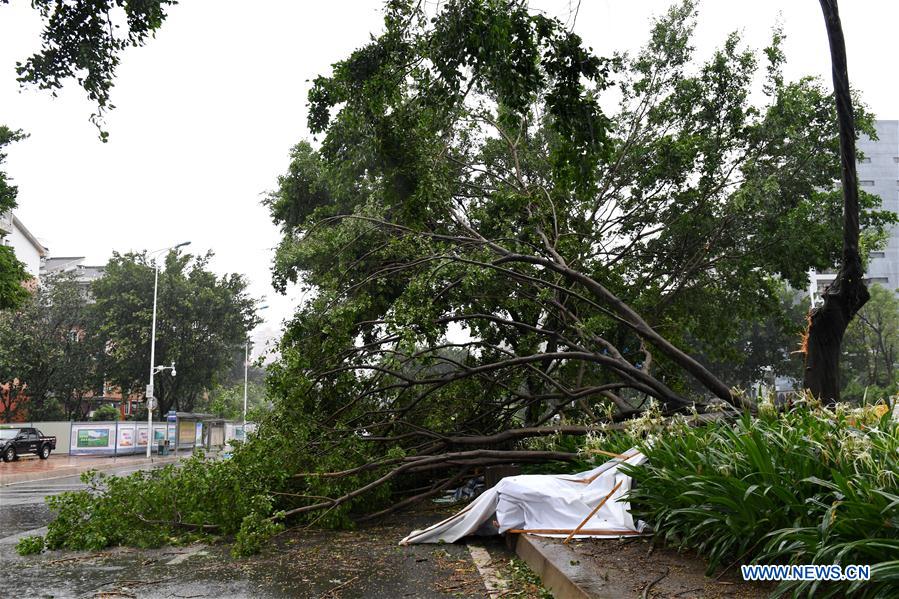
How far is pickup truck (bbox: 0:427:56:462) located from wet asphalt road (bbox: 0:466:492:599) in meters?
23.3

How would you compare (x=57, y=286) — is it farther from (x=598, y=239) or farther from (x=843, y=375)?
(x=843, y=375)

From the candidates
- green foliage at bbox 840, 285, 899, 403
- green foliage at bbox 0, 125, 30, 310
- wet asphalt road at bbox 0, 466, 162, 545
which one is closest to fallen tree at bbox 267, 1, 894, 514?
wet asphalt road at bbox 0, 466, 162, 545

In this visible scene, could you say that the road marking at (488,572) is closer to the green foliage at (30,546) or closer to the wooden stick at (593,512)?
the wooden stick at (593,512)

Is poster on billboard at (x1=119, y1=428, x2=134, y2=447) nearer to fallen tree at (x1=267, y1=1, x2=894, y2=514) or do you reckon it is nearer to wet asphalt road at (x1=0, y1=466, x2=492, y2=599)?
fallen tree at (x1=267, y1=1, x2=894, y2=514)

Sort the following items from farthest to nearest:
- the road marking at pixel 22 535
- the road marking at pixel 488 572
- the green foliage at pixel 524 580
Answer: the road marking at pixel 22 535 < the road marking at pixel 488 572 < the green foliage at pixel 524 580

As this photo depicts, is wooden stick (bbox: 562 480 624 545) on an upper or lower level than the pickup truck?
upper

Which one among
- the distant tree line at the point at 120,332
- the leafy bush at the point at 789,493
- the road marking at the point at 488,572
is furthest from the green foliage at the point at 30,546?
the distant tree line at the point at 120,332

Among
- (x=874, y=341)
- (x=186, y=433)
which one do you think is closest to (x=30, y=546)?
(x=186, y=433)

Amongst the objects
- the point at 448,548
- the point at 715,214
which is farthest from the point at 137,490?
the point at 715,214

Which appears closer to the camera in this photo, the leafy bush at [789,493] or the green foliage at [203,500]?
the leafy bush at [789,493]

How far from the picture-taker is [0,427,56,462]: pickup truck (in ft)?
94.0

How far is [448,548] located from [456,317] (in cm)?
361

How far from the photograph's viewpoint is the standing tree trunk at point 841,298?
6.37m

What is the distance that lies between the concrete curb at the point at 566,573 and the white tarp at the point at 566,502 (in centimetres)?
34
